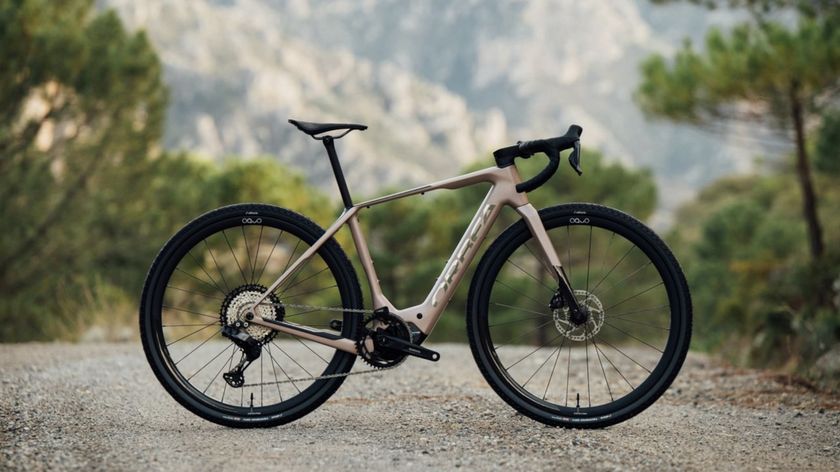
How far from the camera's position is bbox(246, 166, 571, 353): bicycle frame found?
342 centimetres

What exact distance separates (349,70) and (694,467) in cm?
17882

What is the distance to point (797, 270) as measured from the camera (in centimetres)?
963

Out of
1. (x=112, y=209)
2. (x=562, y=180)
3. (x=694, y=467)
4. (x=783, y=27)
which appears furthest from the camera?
(x=562, y=180)

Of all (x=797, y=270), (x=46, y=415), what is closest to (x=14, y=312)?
(x=46, y=415)

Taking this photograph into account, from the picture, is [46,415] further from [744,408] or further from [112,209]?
[112,209]

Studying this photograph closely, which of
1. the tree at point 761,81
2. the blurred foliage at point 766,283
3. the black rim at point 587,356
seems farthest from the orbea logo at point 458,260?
the tree at point 761,81

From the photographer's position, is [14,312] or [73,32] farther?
[73,32]

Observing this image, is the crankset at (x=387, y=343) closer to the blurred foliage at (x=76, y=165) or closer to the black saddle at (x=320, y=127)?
the black saddle at (x=320, y=127)

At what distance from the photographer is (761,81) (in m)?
13.7

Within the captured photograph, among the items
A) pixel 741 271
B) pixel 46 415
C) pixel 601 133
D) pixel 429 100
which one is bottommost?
pixel 46 415

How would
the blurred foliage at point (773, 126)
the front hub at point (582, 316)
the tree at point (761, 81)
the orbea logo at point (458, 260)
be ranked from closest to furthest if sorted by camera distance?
the front hub at point (582, 316), the orbea logo at point (458, 260), the blurred foliage at point (773, 126), the tree at point (761, 81)

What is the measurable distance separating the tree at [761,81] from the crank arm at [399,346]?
991 cm

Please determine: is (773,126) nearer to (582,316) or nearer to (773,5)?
(773,5)

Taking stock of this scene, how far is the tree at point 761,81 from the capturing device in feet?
41.7
